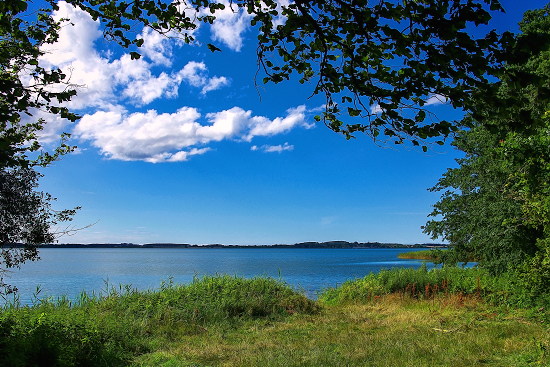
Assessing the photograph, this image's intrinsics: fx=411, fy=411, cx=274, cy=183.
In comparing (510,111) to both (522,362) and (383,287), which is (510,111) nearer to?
(522,362)

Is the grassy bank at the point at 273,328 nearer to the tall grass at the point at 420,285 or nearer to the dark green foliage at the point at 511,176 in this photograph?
the tall grass at the point at 420,285

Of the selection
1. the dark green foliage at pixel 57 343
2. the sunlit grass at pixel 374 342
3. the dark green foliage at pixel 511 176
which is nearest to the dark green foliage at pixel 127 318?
the dark green foliage at pixel 57 343

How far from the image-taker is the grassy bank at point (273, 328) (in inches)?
310

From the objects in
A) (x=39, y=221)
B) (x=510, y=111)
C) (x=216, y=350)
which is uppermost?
(x=510, y=111)

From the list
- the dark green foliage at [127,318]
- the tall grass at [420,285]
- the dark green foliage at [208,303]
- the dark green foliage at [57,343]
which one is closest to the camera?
the dark green foliage at [57,343]

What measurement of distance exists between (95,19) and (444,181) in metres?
23.3

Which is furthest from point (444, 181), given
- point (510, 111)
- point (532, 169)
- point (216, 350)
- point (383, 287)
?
point (510, 111)

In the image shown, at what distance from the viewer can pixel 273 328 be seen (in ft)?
39.1

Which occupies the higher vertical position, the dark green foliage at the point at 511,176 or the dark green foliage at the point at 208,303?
the dark green foliage at the point at 511,176

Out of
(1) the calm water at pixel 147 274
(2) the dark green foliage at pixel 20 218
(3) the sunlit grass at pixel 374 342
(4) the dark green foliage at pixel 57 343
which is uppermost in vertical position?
(2) the dark green foliage at pixel 20 218

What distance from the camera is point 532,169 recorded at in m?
8.96

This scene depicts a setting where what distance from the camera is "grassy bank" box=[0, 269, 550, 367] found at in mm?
7883

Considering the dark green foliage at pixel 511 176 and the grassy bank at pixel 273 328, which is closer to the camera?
the dark green foliage at pixel 511 176

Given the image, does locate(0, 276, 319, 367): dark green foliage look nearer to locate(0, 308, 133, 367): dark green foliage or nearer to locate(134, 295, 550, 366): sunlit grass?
locate(0, 308, 133, 367): dark green foliage
